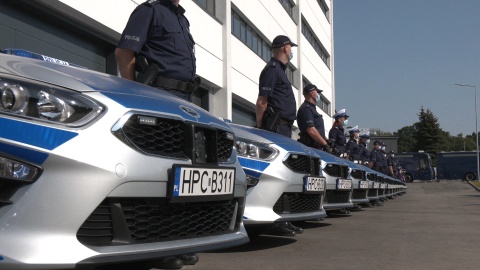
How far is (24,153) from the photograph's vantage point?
86.7 inches

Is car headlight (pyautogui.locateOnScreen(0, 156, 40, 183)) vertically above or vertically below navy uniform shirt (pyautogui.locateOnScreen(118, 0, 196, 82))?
below

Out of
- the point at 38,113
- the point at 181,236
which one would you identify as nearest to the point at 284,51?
the point at 181,236

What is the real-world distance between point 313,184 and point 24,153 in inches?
137

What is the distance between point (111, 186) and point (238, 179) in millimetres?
993

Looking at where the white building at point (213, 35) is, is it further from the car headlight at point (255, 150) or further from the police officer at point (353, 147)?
the car headlight at point (255, 150)

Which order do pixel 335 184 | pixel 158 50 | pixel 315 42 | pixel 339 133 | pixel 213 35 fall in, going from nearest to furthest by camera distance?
pixel 158 50
pixel 335 184
pixel 339 133
pixel 213 35
pixel 315 42

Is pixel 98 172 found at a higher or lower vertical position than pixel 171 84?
lower

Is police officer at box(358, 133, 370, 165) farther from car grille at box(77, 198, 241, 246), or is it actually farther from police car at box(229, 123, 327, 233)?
car grille at box(77, 198, 241, 246)

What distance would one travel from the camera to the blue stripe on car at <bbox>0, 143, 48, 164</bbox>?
218 centimetres

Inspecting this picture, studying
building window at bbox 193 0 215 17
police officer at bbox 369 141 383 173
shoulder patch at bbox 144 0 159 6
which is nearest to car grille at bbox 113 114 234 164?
shoulder patch at bbox 144 0 159 6

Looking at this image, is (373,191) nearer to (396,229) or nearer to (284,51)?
(396,229)

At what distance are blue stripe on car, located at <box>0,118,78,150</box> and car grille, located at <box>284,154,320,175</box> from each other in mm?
2913

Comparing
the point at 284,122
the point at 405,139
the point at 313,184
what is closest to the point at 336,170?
the point at 284,122

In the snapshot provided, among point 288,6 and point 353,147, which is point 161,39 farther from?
point 288,6
